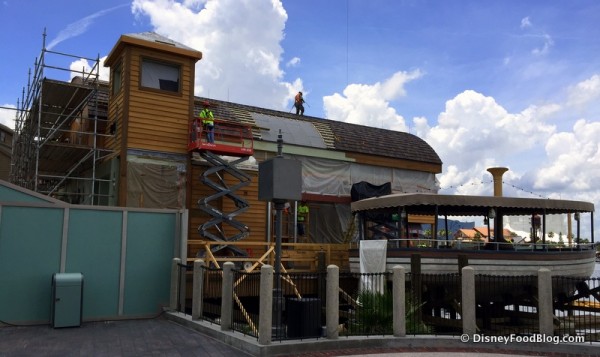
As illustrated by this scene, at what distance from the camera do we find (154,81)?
19.4m

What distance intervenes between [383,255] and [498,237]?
463 centimetres

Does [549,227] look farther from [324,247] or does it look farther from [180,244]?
[180,244]

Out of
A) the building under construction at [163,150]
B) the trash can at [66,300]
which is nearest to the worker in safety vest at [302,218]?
the building under construction at [163,150]

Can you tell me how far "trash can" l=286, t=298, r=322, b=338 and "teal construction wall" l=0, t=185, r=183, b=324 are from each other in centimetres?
498

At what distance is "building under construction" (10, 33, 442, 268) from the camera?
18.7 m

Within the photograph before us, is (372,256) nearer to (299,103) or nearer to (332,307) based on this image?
(332,307)

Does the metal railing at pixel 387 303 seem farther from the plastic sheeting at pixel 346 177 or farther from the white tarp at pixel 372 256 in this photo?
the plastic sheeting at pixel 346 177

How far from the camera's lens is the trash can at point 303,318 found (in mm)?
10383

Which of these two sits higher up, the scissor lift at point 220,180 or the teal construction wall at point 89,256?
the scissor lift at point 220,180

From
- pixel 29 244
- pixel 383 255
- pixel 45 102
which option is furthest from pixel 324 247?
pixel 45 102

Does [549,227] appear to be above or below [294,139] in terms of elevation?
below

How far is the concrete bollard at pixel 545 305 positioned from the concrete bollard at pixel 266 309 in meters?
5.94

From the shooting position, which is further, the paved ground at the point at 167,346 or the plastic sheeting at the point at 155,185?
the plastic sheeting at the point at 155,185

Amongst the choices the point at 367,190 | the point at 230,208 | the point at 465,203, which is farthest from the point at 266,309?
the point at 367,190
